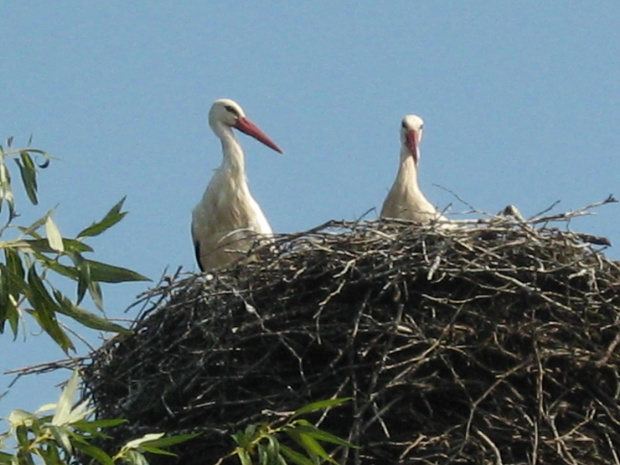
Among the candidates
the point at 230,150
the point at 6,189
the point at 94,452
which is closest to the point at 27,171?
the point at 6,189

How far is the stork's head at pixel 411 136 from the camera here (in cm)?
712

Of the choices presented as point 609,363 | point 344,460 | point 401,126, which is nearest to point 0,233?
point 344,460

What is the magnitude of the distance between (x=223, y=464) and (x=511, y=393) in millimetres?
901

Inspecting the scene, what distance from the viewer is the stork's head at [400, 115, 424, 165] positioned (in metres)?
7.12

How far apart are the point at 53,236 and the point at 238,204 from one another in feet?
12.8

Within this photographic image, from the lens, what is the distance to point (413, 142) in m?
7.13

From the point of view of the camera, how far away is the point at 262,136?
7.67 metres

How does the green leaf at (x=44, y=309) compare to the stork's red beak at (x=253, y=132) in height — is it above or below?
below

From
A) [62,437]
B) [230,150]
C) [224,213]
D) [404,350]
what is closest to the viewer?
[62,437]

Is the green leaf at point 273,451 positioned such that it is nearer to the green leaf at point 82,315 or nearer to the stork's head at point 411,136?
the green leaf at point 82,315

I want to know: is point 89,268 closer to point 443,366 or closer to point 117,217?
point 117,217

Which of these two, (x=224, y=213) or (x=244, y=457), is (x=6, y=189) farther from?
(x=224, y=213)

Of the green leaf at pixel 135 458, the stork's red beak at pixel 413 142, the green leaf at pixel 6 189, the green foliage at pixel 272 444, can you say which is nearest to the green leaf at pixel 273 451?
the green foliage at pixel 272 444

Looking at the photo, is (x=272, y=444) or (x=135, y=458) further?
(x=272, y=444)
